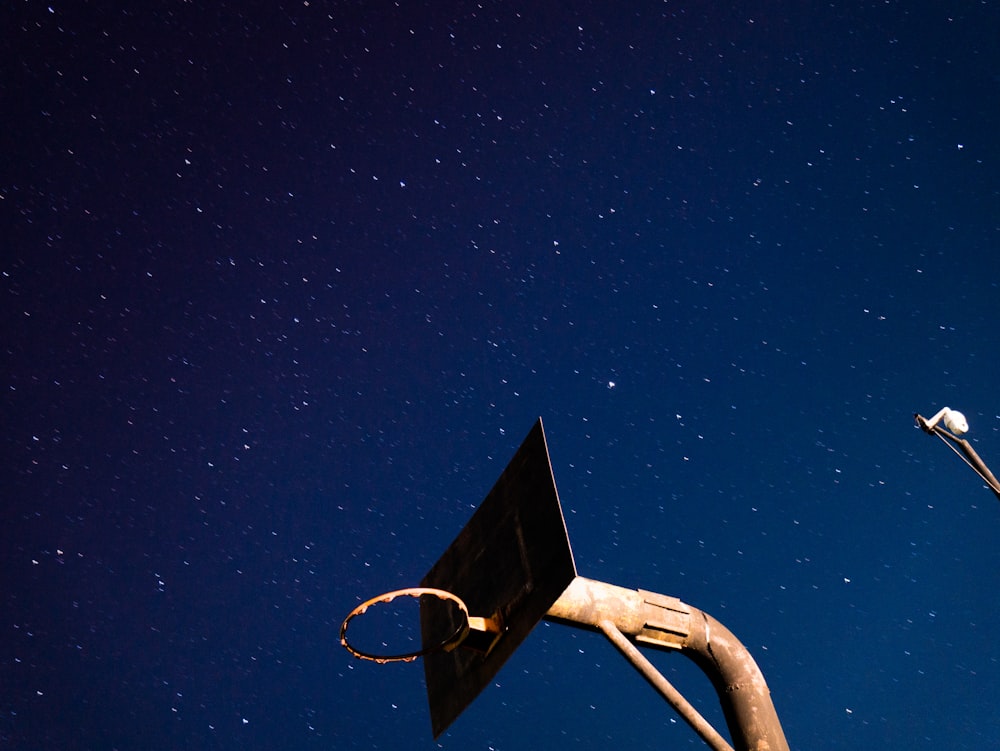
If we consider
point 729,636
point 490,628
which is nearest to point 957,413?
point 729,636

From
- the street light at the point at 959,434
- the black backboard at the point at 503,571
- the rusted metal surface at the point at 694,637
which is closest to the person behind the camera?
the black backboard at the point at 503,571

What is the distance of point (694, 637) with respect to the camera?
5.39 metres

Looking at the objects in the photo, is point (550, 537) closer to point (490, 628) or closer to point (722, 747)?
point (490, 628)

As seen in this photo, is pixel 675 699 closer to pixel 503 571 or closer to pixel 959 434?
pixel 503 571

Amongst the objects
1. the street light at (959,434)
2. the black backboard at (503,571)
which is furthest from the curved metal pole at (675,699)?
the street light at (959,434)

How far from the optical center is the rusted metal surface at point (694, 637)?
5109 mm

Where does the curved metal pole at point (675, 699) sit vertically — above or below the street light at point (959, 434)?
below

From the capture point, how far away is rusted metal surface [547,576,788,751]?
5109mm

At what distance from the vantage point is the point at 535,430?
5410mm

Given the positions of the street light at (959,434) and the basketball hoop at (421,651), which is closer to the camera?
the basketball hoop at (421,651)

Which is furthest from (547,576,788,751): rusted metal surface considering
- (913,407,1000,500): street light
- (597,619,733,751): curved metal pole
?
(913,407,1000,500): street light

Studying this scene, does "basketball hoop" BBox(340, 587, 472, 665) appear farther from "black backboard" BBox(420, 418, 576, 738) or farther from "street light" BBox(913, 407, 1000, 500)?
"street light" BBox(913, 407, 1000, 500)

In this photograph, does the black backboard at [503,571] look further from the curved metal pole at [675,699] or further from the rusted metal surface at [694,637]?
the curved metal pole at [675,699]

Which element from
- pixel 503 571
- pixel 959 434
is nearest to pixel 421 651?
pixel 503 571
